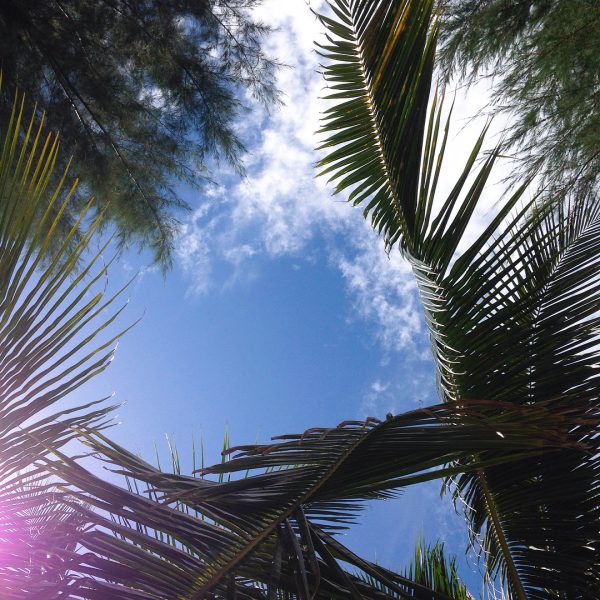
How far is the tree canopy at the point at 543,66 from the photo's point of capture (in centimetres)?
364

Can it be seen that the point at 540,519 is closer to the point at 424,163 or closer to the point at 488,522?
the point at 488,522

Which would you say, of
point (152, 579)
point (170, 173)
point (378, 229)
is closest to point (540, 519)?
point (378, 229)

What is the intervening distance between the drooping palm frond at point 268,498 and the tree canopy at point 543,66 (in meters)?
2.70

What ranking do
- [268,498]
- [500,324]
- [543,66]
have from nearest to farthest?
[268,498] < [500,324] < [543,66]

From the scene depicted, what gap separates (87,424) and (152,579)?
0.29 m

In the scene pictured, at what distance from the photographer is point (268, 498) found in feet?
3.44

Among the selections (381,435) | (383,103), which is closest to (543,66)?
(383,103)

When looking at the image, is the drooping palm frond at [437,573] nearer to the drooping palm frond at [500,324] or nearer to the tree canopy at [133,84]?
the drooping palm frond at [500,324]

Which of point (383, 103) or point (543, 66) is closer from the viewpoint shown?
point (383, 103)

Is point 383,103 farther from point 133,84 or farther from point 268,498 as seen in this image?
point 133,84

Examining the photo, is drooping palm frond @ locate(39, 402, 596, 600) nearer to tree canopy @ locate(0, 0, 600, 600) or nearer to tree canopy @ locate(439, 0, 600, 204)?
tree canopy @ locate(0, 0, 600, 600)

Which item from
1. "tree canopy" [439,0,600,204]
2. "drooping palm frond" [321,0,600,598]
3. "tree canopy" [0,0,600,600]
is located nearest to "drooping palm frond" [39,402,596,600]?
"tree canopy" [0,0,600,600]

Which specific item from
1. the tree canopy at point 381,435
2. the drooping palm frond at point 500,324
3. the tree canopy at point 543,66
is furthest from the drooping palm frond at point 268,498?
the tree canopy at point 543,66

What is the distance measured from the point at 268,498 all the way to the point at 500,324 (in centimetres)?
95
